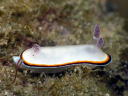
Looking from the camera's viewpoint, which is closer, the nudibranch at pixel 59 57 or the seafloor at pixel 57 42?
the nudibranch at pixel 59 57

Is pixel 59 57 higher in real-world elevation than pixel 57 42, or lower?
higher

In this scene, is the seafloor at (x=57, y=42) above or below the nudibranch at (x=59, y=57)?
below

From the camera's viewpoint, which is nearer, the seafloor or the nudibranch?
the nudibranch

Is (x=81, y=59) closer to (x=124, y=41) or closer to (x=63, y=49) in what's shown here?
(x=63, y=49)

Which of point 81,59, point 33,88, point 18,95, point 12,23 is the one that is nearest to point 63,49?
point 81,59

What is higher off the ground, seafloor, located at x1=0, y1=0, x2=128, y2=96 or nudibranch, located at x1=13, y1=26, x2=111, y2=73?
nudibranch, located at x1=13, y1=26, x2=111, y2=73

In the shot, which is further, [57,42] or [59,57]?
[57,42]
